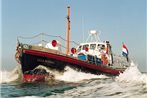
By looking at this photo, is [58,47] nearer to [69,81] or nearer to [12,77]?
[69,81]

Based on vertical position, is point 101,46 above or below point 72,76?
above

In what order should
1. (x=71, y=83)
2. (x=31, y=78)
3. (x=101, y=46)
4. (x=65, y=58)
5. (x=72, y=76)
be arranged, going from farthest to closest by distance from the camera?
(x=101, y=46), (x=65, y=58), (x=72, y=76), (x=31, y=78), (x=71, y=83)

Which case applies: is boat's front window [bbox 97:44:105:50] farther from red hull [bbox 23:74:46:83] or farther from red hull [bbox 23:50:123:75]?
red hull [bbox 23:74:46:83]

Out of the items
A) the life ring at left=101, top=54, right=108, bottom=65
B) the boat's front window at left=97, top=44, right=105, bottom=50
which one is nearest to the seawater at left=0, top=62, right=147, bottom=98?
the life ring at left=101, top=54, right=108, bottom=65

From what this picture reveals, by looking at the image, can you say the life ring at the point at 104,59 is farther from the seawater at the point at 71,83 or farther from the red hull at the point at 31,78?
the red hull at the point at 31,78

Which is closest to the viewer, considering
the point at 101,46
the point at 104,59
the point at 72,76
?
Answer: the point at 72,76

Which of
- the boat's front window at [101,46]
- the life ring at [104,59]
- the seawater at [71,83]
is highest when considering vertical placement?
the boat's front window at [101,46]

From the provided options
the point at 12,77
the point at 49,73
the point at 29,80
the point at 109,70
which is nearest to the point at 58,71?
the point at 49,73

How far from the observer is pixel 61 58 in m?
20.9

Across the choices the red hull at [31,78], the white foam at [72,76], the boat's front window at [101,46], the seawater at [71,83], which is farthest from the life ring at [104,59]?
the red hull at [31,78]

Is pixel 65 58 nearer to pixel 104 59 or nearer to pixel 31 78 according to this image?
pixel 31 78

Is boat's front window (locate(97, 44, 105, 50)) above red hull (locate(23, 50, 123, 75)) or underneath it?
above

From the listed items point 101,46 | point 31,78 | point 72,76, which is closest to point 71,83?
point 72,76

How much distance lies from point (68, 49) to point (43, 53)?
5.71m
